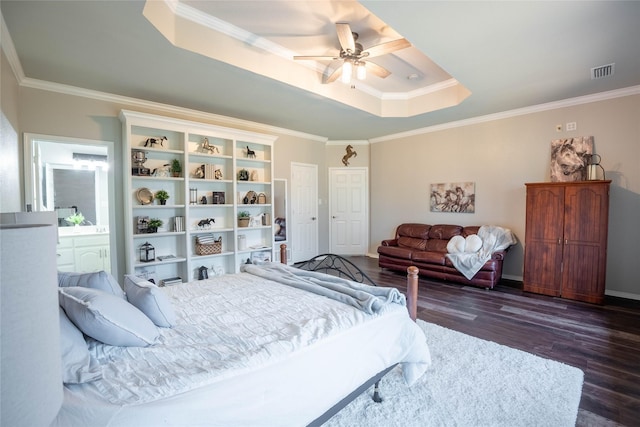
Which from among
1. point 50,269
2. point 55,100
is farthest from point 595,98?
point 55,100

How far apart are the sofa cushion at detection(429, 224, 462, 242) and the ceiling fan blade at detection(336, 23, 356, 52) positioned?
3.68 metres

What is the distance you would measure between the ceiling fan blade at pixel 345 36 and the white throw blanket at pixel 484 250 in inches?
134

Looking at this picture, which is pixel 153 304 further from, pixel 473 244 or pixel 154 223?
pixel 473 244

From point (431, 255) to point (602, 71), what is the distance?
3.14 m

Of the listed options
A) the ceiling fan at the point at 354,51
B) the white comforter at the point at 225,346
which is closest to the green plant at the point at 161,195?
the white comforter at the point at 225,346

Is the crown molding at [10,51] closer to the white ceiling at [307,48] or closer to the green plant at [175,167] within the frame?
the white ceiling at [307,48]

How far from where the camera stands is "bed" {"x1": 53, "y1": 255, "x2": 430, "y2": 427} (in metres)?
1.08

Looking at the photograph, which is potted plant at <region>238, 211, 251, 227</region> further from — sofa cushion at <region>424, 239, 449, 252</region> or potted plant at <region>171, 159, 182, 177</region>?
sofa cushion at <region>424, 239, 449, 252</region>

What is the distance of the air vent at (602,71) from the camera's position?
3.33 m

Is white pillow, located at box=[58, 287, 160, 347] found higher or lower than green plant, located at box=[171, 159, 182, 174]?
lower

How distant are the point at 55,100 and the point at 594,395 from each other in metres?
6.04

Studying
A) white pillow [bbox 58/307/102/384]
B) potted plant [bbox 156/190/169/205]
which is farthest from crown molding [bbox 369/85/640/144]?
white pillow [bbox 58/307/102/384]

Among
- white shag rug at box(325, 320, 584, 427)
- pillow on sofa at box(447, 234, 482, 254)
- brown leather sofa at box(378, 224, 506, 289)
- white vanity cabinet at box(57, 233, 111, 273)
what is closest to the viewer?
white shag rug at box(325, 320, 584, 427)

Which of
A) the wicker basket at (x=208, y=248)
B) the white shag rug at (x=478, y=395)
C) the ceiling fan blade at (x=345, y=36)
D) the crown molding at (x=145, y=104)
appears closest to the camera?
the white shag rug at (x=478, y=395)
